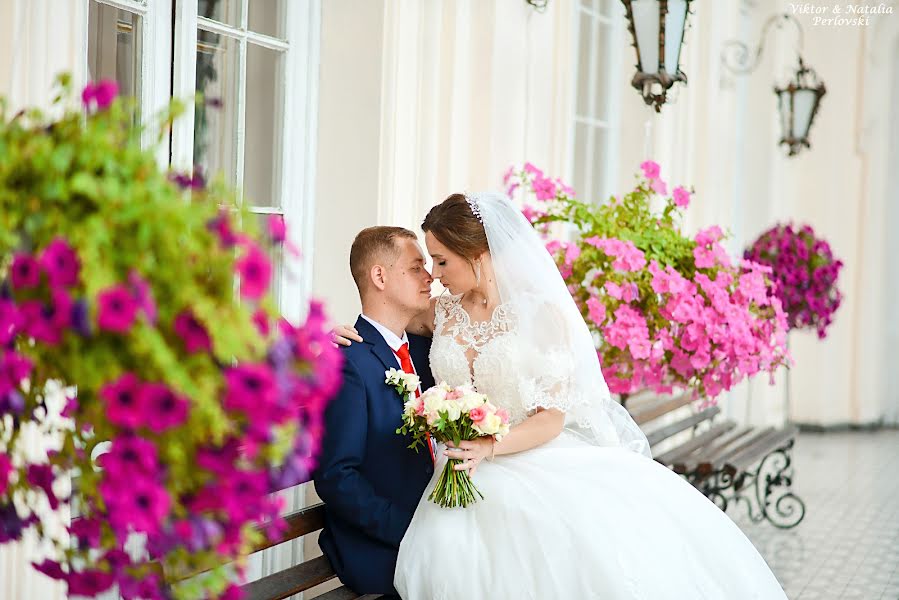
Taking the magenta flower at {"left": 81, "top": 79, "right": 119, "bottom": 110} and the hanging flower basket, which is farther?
the magenta flower at {"left": 81, "top": 79, "right": 119, "bottom": 110}

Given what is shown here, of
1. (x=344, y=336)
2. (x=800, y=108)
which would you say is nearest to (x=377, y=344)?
(x=344, y=336)

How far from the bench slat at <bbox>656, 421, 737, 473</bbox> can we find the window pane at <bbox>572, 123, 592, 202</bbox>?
5.64 feet

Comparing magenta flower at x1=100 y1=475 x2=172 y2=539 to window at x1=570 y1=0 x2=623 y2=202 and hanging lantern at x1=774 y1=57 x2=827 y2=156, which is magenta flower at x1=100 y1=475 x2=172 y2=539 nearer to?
window at x1=570 y1=0 x2=623 y2=202

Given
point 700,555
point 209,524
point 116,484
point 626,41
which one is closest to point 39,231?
point 116,484

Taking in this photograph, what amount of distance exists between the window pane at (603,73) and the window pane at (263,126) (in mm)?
3362

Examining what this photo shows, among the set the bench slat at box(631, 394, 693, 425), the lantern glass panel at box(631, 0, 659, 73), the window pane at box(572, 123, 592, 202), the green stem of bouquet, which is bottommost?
the bench slat at box(631, 394, 693, 425)

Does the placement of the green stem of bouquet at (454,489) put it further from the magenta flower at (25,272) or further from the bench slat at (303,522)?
the magenta flower at (25,272)

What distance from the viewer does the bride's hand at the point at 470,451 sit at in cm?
289

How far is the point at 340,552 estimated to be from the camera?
3.13 meters

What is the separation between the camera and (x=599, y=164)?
23.8 ft

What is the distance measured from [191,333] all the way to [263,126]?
8.85ft

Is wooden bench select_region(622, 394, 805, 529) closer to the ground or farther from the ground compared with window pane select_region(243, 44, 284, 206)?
closer to the ground

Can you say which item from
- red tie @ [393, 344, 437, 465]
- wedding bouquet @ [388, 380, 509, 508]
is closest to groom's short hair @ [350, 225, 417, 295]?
red tie @ [393, 344, 437, 465]

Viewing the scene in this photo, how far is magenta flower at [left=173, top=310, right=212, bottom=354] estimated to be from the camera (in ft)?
4.92
